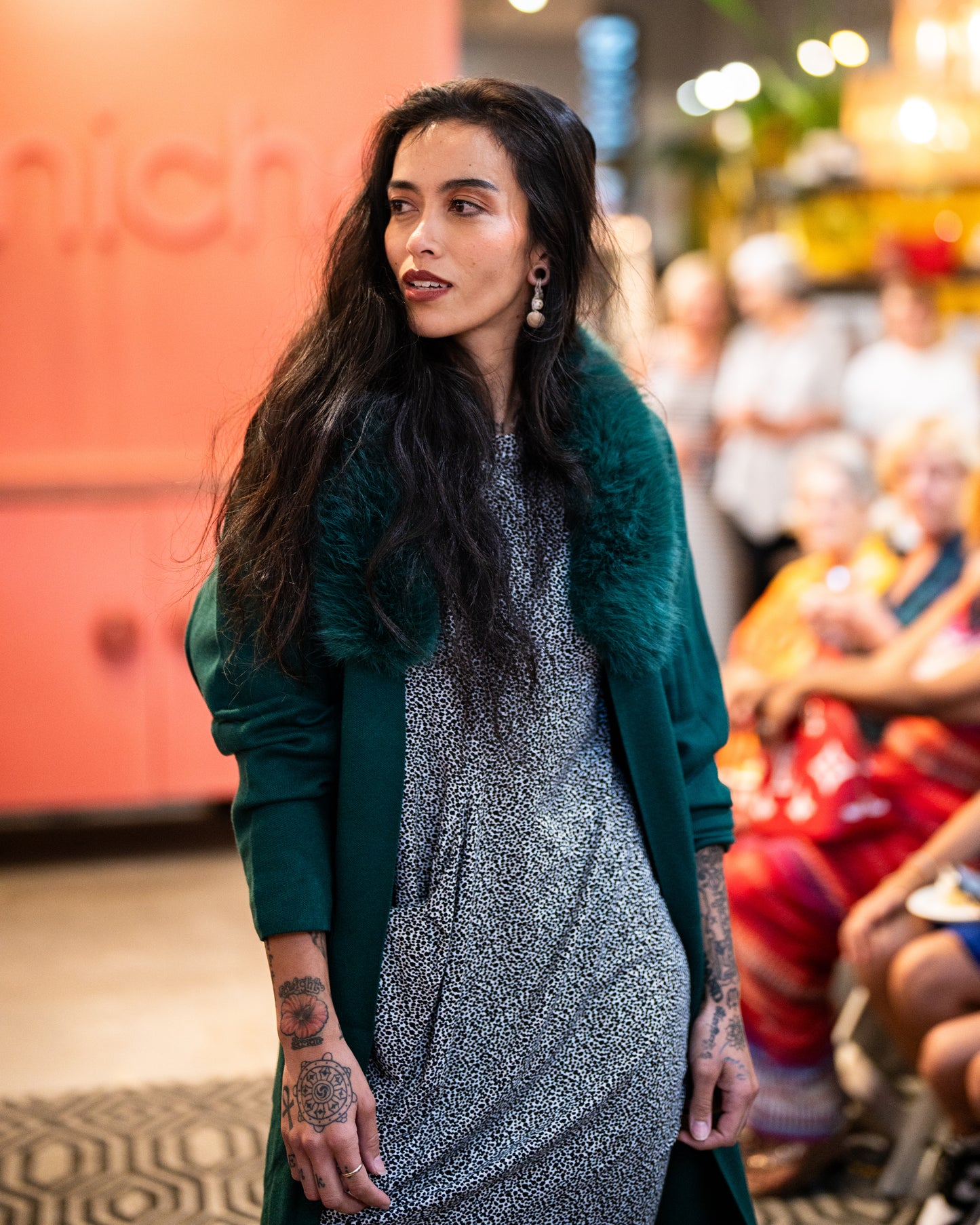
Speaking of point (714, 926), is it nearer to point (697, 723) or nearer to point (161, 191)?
point (697, 723)

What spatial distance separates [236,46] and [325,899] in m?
3.09

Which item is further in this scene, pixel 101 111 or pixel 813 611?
pixel 101 111

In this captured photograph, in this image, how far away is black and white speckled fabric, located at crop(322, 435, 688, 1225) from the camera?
3.62ft

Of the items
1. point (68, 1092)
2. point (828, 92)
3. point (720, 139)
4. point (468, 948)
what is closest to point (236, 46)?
point (68, 1092)

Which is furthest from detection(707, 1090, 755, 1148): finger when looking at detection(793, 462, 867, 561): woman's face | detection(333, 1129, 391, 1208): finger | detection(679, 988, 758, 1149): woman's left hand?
detection(793, 462, 867, 561): woman's face

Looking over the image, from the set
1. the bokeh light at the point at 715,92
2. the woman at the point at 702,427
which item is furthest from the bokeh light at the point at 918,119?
the bokeh light at the point at 715,92

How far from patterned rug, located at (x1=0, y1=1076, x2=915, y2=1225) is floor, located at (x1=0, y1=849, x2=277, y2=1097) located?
0.09 meters

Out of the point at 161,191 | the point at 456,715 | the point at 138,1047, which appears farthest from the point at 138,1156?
the point at 161,191

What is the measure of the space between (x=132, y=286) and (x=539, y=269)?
107 inches

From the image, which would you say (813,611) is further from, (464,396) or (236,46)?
(236,46)

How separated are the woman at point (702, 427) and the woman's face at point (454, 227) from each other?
365cm

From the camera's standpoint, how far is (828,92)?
6.85 meters

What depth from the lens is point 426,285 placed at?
1.11 metres

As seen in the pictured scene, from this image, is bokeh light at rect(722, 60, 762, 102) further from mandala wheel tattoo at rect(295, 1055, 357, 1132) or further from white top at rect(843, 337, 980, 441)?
mandala wheel tattoo at rect(295, 1055, 357, 1132)
